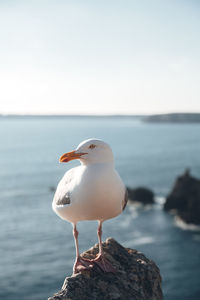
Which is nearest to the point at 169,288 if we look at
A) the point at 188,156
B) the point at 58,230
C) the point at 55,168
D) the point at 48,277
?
the point at 48,277

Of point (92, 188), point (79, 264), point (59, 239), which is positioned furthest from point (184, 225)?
point (92, 188)

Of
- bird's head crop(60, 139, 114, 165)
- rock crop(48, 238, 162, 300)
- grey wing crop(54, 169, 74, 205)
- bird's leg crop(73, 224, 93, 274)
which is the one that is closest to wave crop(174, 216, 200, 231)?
rock crop(48, 238, 162, 300)

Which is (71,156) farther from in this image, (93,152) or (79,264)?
(79,264)

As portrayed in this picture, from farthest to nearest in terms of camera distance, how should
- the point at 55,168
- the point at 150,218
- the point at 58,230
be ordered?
the point at 55,168 < the point at 150,218 < the point at 58,230

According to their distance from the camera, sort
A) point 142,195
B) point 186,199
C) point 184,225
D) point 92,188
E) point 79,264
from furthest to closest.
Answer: point 142,195 → point 186,199 → point 184,225 → point 79,264 → point 92,188

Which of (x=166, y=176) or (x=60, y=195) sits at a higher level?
(x=60, y=195)

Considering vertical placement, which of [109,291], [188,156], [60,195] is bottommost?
[188,156]

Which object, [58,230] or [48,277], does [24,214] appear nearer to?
[58,230]

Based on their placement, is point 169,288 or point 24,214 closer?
point 169,288
